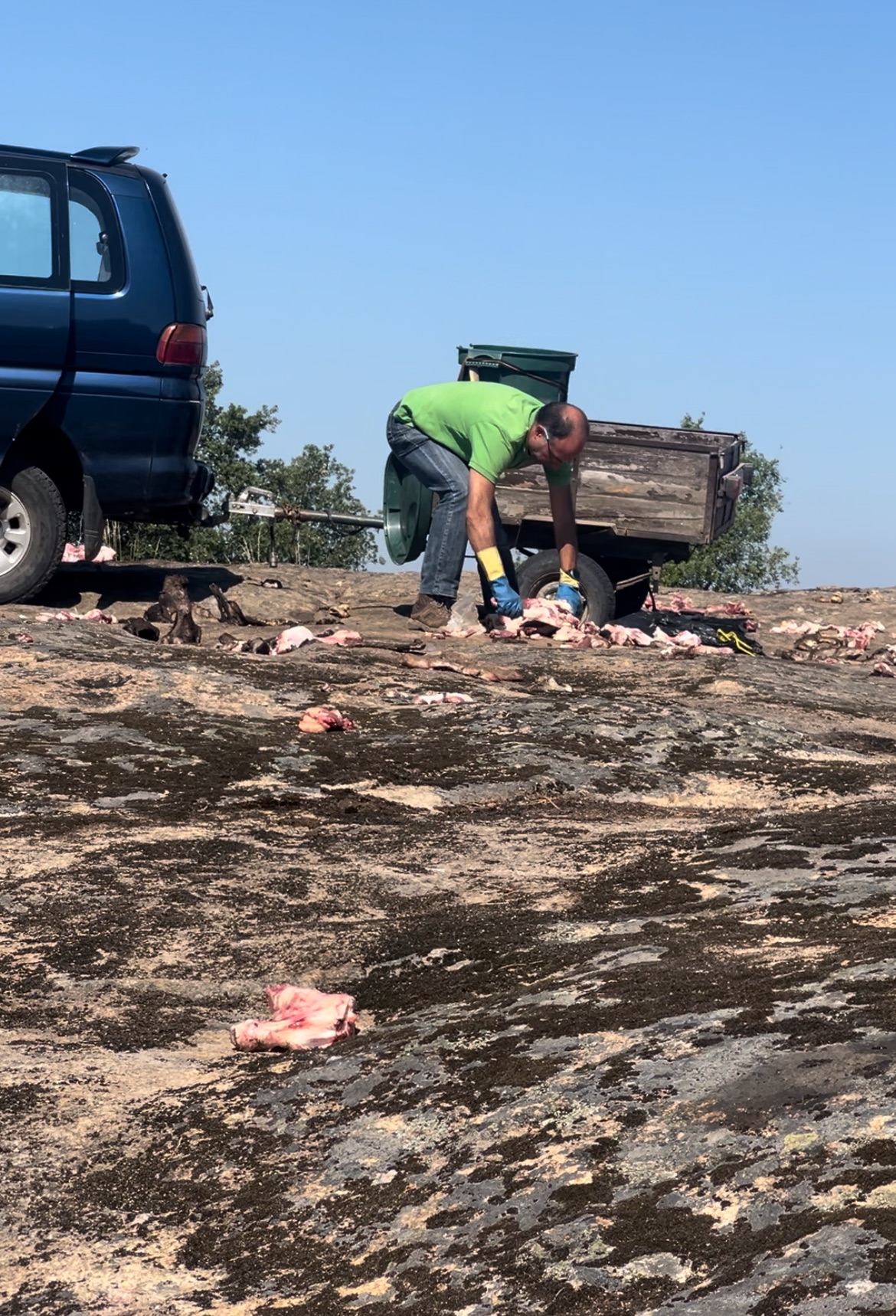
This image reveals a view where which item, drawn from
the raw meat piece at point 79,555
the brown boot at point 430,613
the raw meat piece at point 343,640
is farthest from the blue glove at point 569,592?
the raw meat piece at point 79,555

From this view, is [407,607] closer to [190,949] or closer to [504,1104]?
[190,949]

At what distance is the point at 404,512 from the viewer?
36.7 feet

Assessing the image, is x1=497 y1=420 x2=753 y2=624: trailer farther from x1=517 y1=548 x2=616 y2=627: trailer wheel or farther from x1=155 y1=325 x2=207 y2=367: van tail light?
x1=155 y1=325 x2=207 y2=367: van tail light

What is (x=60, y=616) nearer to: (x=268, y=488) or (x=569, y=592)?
(x=569, y=592)

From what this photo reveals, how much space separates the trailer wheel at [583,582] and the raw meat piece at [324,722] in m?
4.60

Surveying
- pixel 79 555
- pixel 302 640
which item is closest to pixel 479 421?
pixel 302 640

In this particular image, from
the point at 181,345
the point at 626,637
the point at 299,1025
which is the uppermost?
the point at 181,345

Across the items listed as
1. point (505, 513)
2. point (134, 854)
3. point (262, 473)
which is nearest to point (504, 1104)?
point (134, 854)

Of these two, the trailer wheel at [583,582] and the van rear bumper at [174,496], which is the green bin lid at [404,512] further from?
the van rear bumper at [174,496]

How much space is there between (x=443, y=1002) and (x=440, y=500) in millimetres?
6949

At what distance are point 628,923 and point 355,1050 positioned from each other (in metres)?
0.95

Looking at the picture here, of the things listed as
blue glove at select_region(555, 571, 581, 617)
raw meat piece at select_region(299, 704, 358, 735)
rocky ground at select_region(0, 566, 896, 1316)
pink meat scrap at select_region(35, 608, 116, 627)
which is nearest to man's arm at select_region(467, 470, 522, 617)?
blue glove at select_region(555, 571, 581, 617)

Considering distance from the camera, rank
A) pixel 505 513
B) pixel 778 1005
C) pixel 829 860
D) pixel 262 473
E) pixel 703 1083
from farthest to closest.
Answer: pixel 262 473
pixel 505 513
pixel 829 860
pixel 778 1005
pixel 703 1083

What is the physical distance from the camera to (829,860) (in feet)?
14.0
